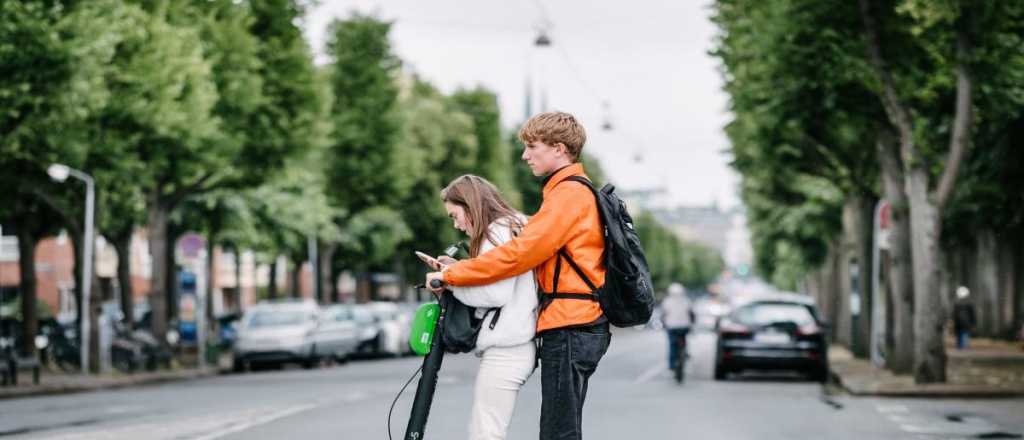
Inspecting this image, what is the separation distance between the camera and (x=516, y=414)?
16969 millimetres

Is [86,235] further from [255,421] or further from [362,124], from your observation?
[362,124]

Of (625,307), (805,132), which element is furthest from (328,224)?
(625,307)

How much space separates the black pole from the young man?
0.24 metres

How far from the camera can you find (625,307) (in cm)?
637

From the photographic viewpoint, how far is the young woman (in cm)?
634

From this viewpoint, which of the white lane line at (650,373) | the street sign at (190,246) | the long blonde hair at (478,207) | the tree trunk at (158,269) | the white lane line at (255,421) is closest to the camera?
the long blonde hair at (478,207)

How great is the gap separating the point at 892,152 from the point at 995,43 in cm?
537

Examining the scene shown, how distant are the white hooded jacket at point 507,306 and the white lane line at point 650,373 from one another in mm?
18910

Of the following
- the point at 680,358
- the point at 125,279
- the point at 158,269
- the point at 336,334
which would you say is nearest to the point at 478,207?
the point at 680,358

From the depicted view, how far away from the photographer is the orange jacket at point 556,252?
244 inches

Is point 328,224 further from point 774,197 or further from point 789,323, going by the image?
point 789,323

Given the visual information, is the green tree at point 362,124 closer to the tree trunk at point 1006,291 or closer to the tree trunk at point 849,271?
the tree trunk at point 849,271

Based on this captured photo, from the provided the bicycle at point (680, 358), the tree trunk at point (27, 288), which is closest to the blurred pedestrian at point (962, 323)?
the bicycle at point (680, 358)

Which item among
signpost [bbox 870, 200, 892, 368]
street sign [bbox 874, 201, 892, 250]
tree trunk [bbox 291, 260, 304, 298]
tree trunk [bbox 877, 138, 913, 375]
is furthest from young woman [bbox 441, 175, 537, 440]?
tree trunk [bbox 291, 260, 304, 298]
